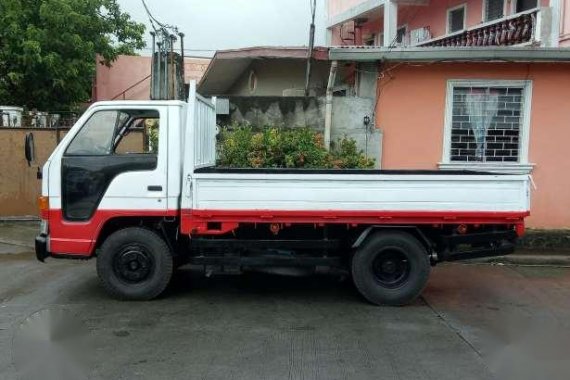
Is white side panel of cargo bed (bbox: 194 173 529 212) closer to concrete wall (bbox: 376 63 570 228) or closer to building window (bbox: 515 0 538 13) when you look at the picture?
concrete wall (bbox: 376 63 570 228)

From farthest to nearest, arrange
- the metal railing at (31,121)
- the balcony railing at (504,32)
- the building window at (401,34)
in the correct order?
the building window at (401,34) < the balcony railing at (504,32) < the metal railing at (31,121)

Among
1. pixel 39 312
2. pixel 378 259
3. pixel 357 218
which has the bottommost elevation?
pixel 39 312

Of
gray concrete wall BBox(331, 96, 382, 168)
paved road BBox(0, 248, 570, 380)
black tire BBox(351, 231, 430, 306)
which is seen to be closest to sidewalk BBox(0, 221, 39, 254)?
paved road BBox(0, 248, 570, 380)

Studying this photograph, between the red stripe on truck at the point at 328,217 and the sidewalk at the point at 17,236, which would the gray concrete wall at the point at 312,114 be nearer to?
the red stripe on truck at the point at 328,217

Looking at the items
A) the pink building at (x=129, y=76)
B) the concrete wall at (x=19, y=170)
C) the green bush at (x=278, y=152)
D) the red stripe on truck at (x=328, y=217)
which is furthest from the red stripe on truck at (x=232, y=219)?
the pink building at (x=129, y=76)

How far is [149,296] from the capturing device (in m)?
6.69

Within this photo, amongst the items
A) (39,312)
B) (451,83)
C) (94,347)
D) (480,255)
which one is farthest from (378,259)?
(451,83)

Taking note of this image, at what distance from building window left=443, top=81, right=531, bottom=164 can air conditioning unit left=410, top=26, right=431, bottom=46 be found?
28.8 feet

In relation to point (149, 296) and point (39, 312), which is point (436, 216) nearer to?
point (149, 296)

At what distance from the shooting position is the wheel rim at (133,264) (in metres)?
6.63

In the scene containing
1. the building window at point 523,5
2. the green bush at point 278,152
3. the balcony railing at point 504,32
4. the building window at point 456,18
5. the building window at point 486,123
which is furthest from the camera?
the building window at point 456,18

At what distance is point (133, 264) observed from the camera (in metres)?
6.65

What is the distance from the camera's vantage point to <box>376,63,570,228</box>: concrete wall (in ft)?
32.2

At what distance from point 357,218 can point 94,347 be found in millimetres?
2948
